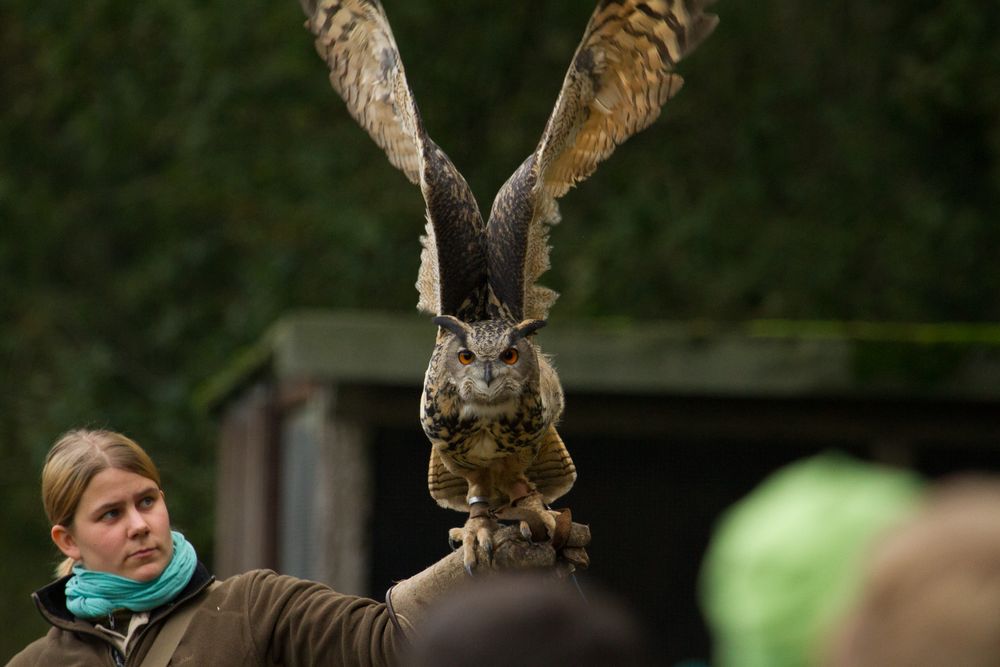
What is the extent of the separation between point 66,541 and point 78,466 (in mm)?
141

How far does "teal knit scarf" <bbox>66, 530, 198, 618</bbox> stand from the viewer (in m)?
2.90

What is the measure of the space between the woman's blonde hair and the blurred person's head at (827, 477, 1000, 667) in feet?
6.74

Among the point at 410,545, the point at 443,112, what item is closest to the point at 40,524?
the point at 443,112

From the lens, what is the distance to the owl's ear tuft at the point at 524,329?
3.55 meters

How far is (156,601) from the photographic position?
2.92m

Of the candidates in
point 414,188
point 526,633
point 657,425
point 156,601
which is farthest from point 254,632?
point 414,188

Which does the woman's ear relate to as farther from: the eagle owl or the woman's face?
the eagle owl

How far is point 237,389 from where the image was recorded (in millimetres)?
8719

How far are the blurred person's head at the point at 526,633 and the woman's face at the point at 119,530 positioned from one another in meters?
1.60

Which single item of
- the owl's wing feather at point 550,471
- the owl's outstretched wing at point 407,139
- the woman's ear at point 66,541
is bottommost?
the woman's ear at point 66,541

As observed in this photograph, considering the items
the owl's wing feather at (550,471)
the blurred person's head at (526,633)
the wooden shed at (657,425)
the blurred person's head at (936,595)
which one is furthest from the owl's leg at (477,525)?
the wooden shed at (657,425)

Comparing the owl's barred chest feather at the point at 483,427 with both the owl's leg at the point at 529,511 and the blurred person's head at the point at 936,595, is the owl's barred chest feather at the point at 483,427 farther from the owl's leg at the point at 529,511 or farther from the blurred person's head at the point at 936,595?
the blurred person's head at the point at 936,595

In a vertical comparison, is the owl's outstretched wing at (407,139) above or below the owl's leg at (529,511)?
above

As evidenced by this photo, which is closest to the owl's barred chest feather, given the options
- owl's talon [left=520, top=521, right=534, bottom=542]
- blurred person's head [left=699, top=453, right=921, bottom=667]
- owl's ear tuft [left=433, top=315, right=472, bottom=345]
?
owl's ear tuft [left=433, top=315, right=472, bottom=345]
